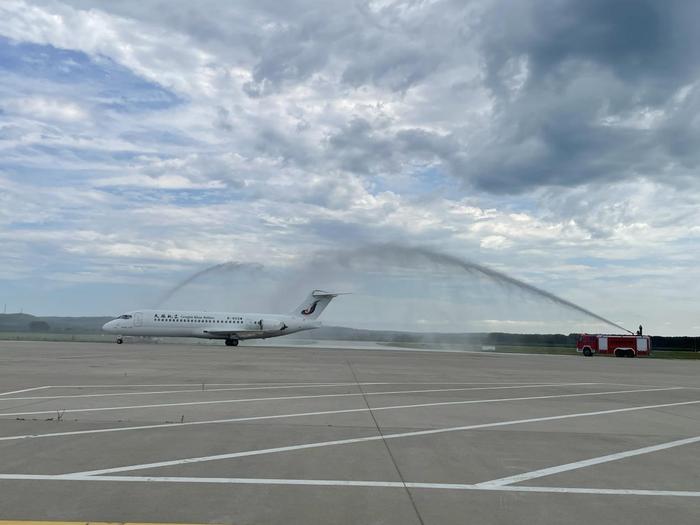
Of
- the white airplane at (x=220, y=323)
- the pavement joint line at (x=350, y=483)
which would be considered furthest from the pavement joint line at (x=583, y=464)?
the white airplane at (x=220, y=323)

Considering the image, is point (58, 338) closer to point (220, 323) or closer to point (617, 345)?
point (220, 323)

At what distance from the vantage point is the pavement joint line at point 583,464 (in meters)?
7.68

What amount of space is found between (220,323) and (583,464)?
55190mm

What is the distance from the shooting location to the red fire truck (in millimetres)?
60312

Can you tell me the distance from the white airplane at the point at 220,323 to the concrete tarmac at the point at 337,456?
4238cm

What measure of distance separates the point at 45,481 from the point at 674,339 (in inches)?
5210

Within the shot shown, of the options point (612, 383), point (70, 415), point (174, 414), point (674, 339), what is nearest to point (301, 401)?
point (174, 414)

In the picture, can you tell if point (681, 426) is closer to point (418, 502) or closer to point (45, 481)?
point (418, 502)

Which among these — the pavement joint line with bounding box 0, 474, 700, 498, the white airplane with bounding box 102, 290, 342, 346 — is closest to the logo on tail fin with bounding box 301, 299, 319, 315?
the white airplane with bounding box 102, 290, 342, 346

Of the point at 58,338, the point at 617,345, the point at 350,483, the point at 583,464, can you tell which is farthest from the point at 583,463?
the point at 58,338

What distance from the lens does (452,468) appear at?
327 inches

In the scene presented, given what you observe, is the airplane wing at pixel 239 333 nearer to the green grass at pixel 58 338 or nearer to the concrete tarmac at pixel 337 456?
the green grass at pixel 58 338

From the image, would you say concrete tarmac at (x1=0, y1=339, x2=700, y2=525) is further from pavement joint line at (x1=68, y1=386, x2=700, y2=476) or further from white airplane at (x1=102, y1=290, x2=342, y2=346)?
white airplane at (x1=102, y1=290, x2=342, y2=346)

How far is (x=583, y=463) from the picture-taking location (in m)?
8.88
